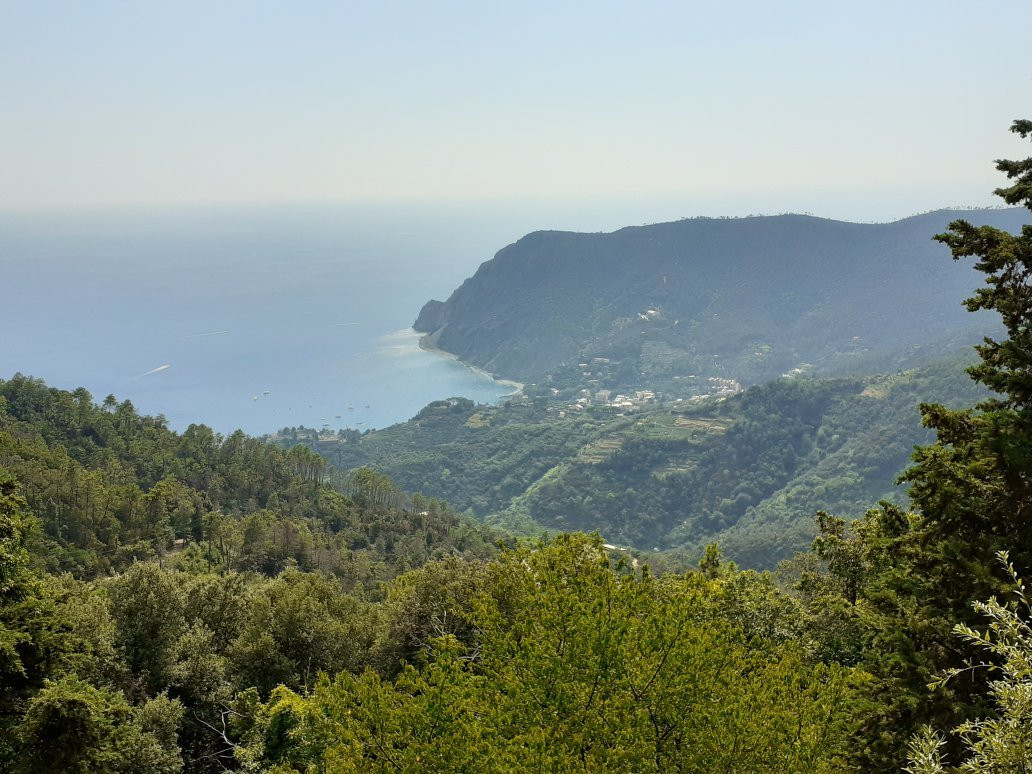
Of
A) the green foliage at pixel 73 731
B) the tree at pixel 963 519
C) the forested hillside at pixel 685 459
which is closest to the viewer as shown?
the tree at pixel 963 519

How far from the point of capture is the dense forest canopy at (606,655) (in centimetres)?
829

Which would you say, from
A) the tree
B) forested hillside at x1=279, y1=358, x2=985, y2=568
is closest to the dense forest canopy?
the tree

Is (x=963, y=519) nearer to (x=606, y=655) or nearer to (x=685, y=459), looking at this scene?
(x=606, y=655)

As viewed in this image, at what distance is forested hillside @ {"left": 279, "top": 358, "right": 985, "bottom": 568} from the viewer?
109562 mm

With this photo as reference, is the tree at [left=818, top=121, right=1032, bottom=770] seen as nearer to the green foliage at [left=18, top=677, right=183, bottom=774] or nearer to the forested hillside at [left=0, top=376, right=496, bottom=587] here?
the green foliage at [left=18, top=677, right=183, bottom=774]

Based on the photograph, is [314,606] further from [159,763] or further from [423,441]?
[423,441]

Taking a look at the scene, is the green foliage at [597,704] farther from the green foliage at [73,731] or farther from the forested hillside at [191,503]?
the forested hillside at [191,503]

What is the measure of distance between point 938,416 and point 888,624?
284 cm

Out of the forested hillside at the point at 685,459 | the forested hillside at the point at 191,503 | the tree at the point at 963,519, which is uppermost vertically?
the tree at the point at 963,519

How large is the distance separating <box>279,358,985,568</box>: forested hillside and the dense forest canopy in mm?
75036

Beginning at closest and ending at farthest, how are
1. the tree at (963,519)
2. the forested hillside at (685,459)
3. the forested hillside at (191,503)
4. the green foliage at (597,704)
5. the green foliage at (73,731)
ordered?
the tree at (963,519) → the green foliage at (597,704) → the green foliage at (73,731) → the forested hillside at (191,503) → the forested hillside at (685,459)

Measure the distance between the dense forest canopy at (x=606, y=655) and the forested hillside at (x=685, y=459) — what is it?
2954 inches

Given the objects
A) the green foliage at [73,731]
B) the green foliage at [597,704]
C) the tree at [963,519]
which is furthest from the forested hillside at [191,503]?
the tree at [963,519]

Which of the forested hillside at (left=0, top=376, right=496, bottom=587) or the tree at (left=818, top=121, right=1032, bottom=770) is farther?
the forested hillside at (left=0, top=376, right=496, bottom=587)
